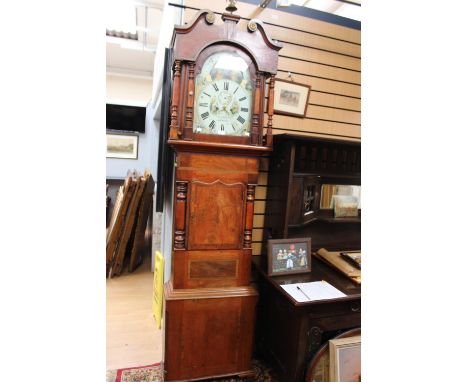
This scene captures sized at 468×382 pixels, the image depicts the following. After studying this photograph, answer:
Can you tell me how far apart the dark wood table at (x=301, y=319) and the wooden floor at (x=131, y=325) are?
0.96 meters

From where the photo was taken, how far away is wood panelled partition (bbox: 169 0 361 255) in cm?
221

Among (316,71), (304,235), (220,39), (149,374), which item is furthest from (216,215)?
(316,71)

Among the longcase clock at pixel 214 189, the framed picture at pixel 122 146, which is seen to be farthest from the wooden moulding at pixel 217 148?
the framed picture at pixel 122 146

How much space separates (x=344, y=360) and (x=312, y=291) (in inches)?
16.7

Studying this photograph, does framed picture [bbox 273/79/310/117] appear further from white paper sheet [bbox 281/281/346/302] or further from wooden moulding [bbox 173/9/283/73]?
white paper sheet [bbox 281/281/346/302]

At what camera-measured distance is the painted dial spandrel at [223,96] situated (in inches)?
67.2

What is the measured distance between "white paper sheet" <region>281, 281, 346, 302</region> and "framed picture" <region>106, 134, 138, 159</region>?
189 inches

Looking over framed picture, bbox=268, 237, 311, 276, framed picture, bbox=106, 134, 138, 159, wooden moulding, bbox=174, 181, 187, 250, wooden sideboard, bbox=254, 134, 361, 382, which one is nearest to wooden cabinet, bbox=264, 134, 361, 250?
wooden sideboard, bbox=254, 134, 361, 382

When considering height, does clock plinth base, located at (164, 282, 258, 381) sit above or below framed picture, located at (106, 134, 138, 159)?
below

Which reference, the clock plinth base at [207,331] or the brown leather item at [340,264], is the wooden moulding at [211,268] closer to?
the clock plinth base at [207,331]

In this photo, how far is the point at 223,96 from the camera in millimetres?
1744
